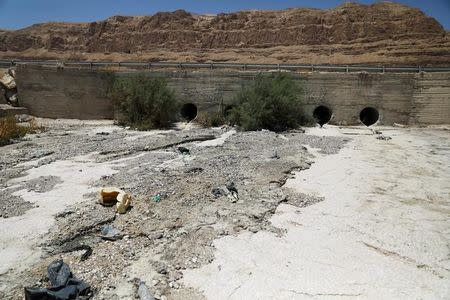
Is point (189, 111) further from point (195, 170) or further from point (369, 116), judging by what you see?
point (195, 170)

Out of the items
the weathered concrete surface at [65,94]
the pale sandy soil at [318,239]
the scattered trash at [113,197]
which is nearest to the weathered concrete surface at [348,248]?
the pale sandy soil at [318,239]

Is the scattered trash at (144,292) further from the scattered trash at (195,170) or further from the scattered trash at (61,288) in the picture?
the scattered trash at (195,170)

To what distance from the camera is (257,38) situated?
54531 millimetres

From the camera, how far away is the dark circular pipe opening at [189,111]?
81.4 ft

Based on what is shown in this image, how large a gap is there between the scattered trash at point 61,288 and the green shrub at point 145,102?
51.4 feet

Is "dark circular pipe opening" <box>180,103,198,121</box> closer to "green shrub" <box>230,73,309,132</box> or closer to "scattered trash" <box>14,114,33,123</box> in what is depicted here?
"green shrub" <box>230,73,309,132</box>

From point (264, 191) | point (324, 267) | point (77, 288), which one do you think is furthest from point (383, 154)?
point (77, 288)

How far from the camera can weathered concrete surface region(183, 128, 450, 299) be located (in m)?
6.03

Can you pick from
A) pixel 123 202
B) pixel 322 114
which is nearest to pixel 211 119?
pixel 322 114

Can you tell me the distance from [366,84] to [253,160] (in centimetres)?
1239

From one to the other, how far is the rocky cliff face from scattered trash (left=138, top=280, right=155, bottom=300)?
41.9 meters

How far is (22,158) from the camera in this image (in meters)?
14.5

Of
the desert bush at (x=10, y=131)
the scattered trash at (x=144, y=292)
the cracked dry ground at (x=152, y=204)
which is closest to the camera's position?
the scattered trash at (x=144, y=292)

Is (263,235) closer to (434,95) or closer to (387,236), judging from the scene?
(387,236)
